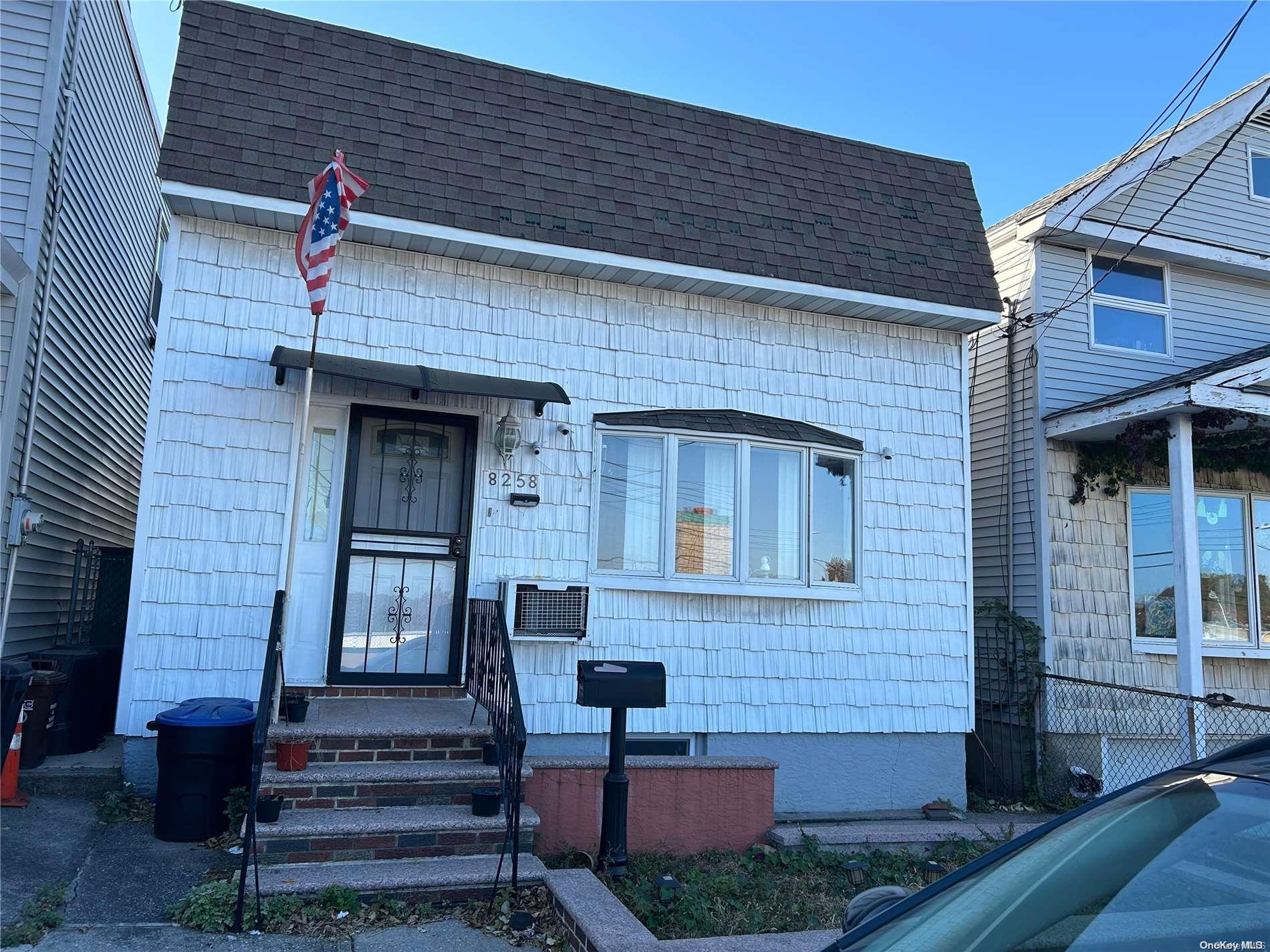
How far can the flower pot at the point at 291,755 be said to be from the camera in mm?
5609

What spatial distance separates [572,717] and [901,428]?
384cm

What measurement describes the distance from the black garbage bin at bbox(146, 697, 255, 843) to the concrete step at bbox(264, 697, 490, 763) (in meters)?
0.28

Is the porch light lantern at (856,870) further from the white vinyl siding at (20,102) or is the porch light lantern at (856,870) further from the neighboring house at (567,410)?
the white vinyl siding at (20,102)

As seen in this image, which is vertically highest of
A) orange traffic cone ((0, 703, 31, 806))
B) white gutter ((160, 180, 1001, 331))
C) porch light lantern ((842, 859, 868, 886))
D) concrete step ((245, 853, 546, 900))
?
white gutter ((160, 180, 1001, 331))

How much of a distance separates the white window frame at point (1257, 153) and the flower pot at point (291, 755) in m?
11.8

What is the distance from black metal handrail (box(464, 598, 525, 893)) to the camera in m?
5.03

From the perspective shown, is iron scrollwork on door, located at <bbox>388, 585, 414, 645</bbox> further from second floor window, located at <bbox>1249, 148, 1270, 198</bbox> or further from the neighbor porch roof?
second floor window, located at <bbox>1249, 148, 1270, 198</bbox>

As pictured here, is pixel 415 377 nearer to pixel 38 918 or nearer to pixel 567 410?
pixel 567 410

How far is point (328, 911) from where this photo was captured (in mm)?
4715

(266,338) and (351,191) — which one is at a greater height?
(351,191)

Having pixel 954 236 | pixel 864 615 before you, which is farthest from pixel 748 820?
pixel 954 236

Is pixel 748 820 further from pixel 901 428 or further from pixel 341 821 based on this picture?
pixel 901 428

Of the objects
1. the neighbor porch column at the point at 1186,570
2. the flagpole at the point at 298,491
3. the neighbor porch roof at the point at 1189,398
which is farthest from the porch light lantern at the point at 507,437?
the neighbor porch column at the point at 1186,570

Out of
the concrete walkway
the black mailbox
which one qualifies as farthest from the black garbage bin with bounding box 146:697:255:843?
the black mailbox
